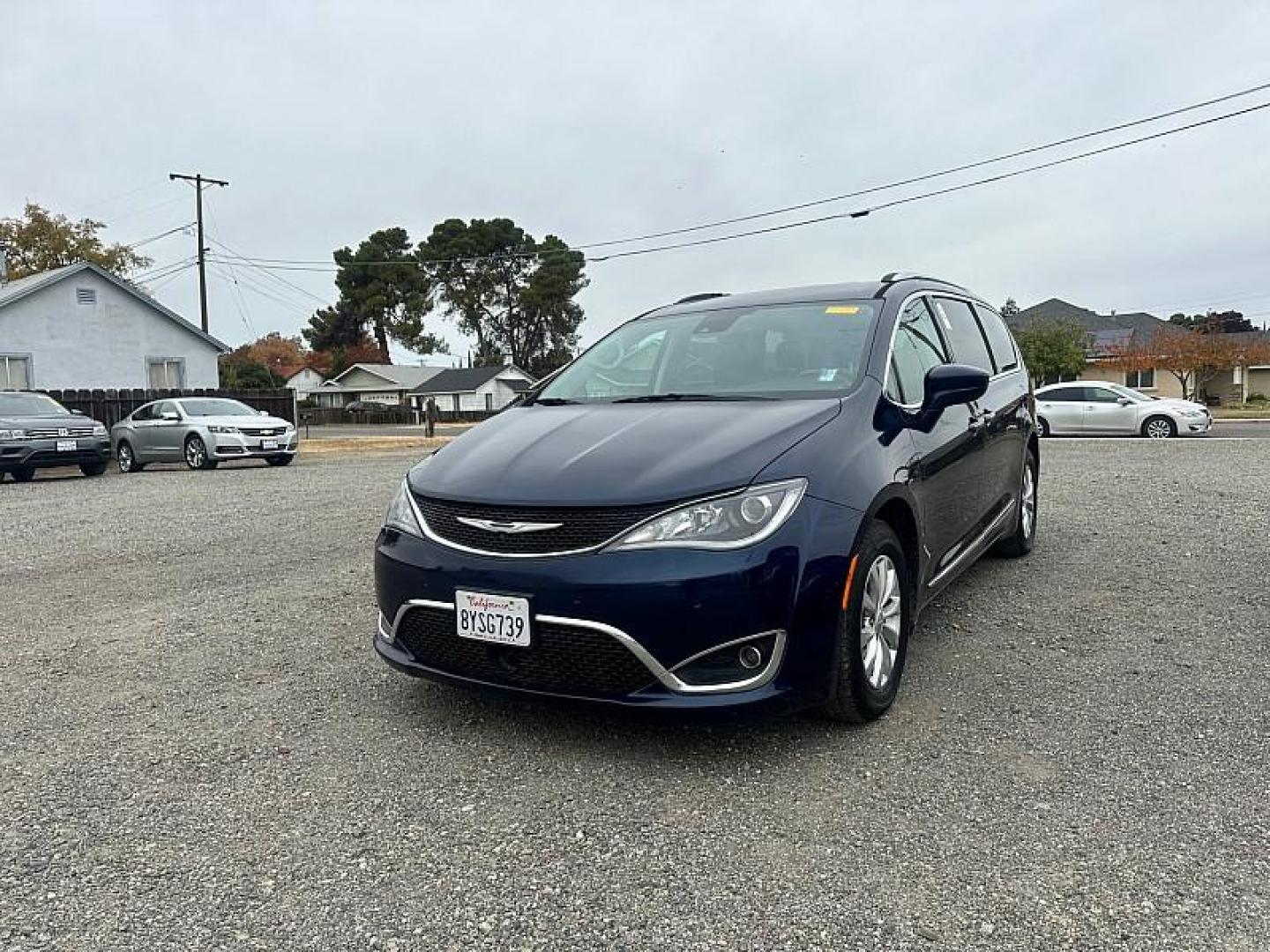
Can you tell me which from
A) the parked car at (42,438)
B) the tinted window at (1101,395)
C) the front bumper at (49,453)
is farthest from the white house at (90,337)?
the tinted window at (1101,395)

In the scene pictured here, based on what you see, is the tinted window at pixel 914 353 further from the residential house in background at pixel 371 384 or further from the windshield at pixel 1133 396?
the residential house in background at pixel 371 384

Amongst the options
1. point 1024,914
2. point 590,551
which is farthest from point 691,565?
point 1024,914

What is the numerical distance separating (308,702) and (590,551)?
4.82 ft

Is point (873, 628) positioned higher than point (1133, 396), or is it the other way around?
point (1133, 396)

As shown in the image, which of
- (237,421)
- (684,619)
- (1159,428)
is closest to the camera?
(684,619)

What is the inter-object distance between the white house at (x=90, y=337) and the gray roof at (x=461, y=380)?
107ft

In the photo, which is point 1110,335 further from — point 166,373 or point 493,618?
point 493,618

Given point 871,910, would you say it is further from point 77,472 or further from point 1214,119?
point 1214,119

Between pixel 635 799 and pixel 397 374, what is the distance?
66.4 meters

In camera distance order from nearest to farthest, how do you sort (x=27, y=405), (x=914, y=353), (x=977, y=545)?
(x=914, y=353) < (x=977, y=545) < (x=27, y=405)

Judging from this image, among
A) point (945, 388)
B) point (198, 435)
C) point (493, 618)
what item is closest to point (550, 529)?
point (493, 618)

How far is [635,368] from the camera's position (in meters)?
4.10

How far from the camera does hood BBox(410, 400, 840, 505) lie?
2.71m

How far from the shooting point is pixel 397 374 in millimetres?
66062
